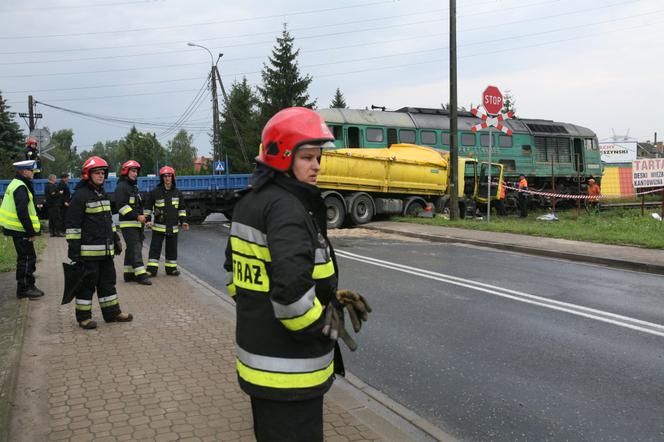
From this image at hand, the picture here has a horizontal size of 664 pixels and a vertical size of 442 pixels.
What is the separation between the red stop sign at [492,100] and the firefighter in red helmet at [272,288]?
1379 centimetres

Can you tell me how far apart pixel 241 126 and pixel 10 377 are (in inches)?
2189

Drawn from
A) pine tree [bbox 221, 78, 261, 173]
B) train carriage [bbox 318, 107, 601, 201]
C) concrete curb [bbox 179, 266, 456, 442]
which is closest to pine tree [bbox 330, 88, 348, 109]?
pine tree [bbox 221, 78, 261, 173]

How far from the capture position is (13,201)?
7430 millimetres

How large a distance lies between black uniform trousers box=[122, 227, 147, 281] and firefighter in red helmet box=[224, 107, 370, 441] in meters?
7.11

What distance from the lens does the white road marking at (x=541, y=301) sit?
6.26m

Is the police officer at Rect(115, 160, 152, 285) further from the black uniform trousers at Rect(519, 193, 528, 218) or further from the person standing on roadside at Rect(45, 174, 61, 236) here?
the black uniform trousers at Rect(519, 193, 528, 218)

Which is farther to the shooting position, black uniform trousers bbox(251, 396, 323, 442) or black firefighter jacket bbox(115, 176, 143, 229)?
black firefighter jacket bbox(115, 176, 143, 229)

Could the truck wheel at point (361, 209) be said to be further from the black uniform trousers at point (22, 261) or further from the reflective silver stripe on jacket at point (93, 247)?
the reflective silver stripe on jacket at point (93, 247)

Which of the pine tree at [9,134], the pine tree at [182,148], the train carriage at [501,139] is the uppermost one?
the pine tree at [182,148]

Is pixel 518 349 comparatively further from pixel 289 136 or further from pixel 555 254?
pixel 555 254

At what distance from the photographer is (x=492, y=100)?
608 inches

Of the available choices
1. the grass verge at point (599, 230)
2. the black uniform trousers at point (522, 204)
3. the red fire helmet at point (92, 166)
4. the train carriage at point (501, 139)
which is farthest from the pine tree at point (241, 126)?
the red fire helmet at point (92, 166)

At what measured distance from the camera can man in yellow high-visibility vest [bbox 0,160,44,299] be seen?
7.32 metres

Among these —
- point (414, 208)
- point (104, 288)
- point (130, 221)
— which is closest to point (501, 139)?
point (414, 208)
